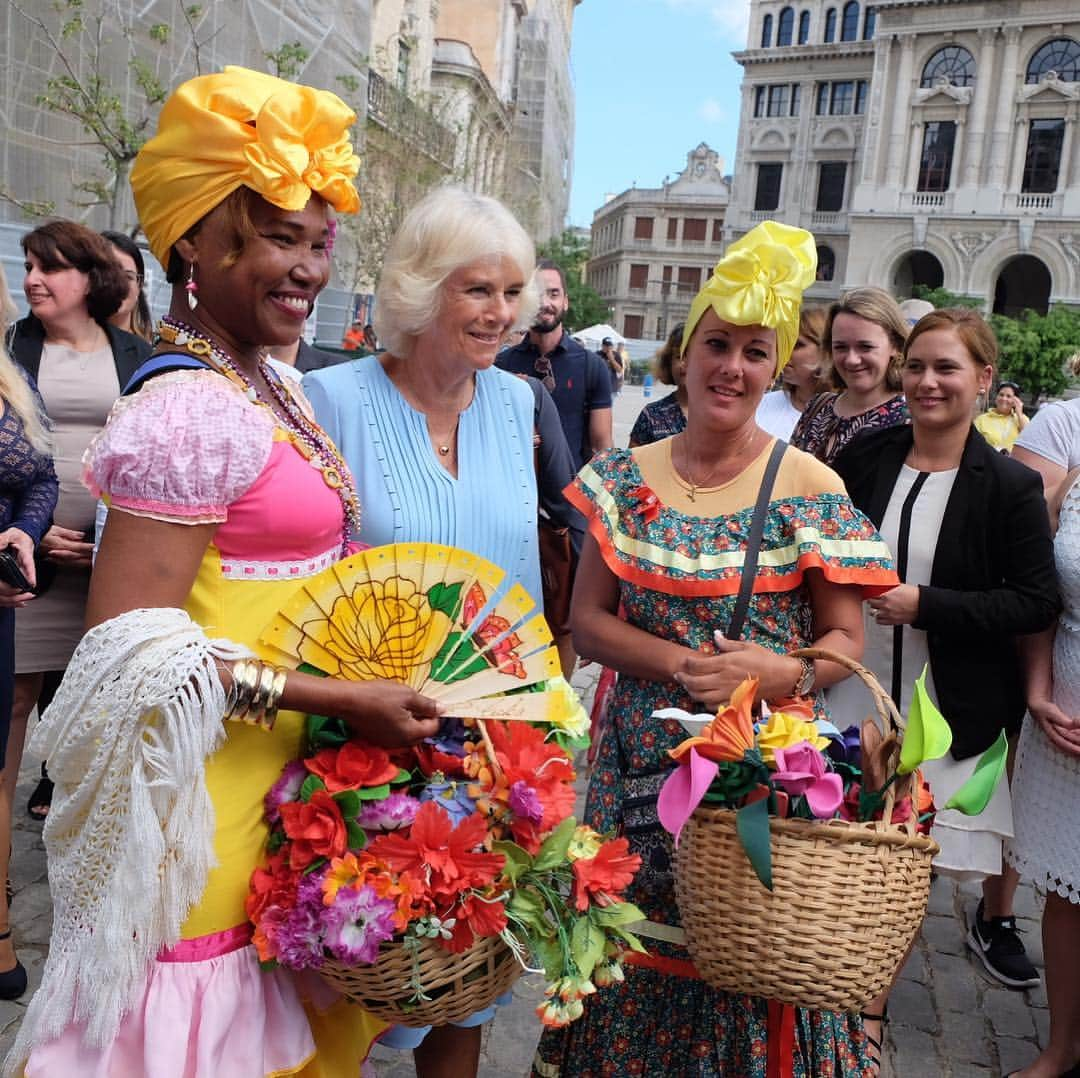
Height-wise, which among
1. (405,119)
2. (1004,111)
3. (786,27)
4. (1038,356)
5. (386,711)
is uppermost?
(786,27)

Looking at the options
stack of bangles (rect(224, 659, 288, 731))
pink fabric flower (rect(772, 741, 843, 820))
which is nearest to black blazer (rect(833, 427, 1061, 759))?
pink fabric flower (rect(772, 741, 843, 820))

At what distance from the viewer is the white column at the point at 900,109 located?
52.9m

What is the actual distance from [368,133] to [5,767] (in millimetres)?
21377

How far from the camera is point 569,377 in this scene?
20.0ft

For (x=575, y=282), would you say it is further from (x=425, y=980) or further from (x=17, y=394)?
(x=425, y=980)

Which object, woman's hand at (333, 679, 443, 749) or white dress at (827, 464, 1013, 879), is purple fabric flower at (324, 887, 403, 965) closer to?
woman's hand at (333, 679, 443, 749)

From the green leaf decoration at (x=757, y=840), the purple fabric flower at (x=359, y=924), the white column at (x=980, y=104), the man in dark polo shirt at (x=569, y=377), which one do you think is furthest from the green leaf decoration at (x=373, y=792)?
the white column at (x=980, y=104)

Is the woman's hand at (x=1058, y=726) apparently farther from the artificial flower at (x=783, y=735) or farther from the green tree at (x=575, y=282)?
the green tree at (x=575, y=282)

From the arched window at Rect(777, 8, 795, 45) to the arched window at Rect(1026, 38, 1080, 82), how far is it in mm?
19731

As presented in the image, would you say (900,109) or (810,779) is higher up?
(900,109)

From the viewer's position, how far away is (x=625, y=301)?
83.5 metres

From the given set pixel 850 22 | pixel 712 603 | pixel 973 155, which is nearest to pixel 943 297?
pixel 973 155

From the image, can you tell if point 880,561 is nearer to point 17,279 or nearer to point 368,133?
point 17,279

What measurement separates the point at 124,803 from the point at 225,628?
0.32 metres
